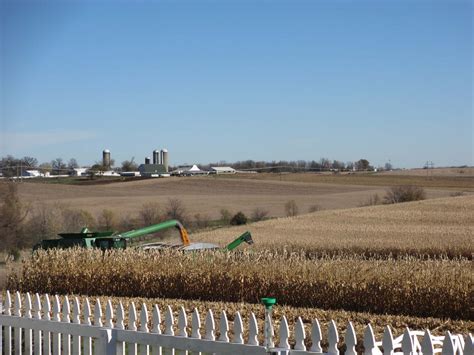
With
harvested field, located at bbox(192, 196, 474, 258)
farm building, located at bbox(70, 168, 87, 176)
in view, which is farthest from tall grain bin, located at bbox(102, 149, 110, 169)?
harvested field, located at bbox(192, 196, 474, 258)

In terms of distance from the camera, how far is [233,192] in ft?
246

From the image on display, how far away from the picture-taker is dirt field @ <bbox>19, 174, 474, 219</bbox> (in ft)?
199

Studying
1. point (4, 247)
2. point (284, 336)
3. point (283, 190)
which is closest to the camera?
point (284, 336)

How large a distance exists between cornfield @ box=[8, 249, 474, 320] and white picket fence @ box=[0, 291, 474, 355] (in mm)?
6840

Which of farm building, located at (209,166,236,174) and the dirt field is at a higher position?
farm building, located at (209,166,236,174)

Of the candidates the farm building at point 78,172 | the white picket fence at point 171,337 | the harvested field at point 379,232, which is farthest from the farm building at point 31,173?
the white picket fence at point 171,337

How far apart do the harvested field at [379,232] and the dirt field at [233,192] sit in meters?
16.0

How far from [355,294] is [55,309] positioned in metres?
8.78

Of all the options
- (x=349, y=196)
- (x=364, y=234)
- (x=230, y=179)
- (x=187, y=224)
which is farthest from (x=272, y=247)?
(x=230, y=179)

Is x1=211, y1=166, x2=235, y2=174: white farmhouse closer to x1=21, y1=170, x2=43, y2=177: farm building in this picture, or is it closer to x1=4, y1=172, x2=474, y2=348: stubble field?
x1=21, y1=170, x2=43, y2=177: farm building

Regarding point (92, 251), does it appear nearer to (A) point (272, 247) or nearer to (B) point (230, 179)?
(A) point (272, 247)

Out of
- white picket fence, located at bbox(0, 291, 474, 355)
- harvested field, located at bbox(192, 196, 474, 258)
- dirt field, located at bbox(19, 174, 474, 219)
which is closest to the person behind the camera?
white picket fence, located at bbox(0, 291, 474, 355)

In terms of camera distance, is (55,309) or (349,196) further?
(349,196)

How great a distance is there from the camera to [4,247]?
3903 centimetres
